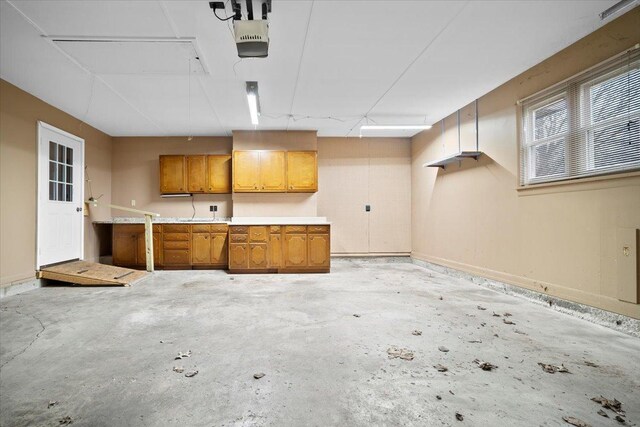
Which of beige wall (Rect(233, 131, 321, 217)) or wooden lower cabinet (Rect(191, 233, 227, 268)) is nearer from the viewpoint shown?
wooden lower cabinet (Rect(191, 233, 227, 268))

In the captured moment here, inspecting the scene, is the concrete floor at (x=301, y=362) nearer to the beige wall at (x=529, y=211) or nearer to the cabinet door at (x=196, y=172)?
the beige wall at (x=529, y=211)

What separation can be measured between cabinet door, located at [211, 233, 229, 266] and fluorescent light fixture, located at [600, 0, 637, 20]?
627 centimetres

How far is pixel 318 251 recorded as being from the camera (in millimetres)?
5996

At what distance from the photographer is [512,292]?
13.9 feet

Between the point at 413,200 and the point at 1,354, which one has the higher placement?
the point at 413,200

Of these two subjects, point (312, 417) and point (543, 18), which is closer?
point (312, 417)

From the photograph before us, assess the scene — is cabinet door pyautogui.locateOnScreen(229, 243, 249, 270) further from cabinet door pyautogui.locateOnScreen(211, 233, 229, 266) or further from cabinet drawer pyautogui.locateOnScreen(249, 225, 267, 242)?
cabinet door pyautogui.locateOnScreen(211, 233, 229, 266)

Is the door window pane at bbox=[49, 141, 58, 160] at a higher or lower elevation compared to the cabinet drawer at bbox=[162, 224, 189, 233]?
higher

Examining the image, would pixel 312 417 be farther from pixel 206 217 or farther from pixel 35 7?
pixel 206 217

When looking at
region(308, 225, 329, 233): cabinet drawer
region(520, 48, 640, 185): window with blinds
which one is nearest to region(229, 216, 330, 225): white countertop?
region(308, 225, 329, 233): cabinet drawer

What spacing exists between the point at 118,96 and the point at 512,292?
6582 mm

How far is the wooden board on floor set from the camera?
477 centimetres

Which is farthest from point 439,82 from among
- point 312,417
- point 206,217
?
point 206,217

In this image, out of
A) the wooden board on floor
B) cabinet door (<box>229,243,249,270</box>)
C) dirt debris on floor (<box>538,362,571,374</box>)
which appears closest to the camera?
dirt debris on floor (<box>538,362,571,374</box>)
